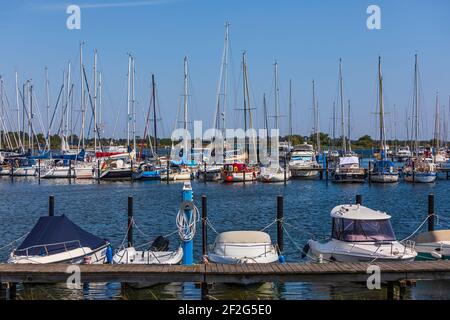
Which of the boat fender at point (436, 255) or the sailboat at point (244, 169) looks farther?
the sailboat at point (244, 169)

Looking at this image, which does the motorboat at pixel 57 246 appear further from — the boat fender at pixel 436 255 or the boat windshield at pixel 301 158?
the boat windshield at pixel 301 158

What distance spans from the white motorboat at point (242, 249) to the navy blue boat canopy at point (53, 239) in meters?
4.86

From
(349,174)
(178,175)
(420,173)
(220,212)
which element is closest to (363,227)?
(220,212)

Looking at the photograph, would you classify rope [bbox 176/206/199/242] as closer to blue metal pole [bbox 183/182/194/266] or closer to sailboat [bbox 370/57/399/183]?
blue metal pole [bbox 183/182/194/266]

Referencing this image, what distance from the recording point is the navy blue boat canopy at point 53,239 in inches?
931

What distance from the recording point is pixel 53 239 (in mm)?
24188

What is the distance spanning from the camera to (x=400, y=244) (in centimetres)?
2434

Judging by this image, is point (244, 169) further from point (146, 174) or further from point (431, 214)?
point (431, 214)

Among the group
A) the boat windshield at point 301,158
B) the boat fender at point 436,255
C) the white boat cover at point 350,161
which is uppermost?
the white boat cover at point 350,161

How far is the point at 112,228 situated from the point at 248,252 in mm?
18277

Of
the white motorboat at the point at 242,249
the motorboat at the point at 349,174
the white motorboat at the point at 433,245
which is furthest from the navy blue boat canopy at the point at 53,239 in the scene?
the motorboat at the point at 349,174

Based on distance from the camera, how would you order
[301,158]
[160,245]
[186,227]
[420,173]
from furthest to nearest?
[301,158]
[420,173]
[160,245]
[186,227]

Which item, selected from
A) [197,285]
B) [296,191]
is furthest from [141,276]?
[296,191]

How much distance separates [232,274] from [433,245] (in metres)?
9.43
